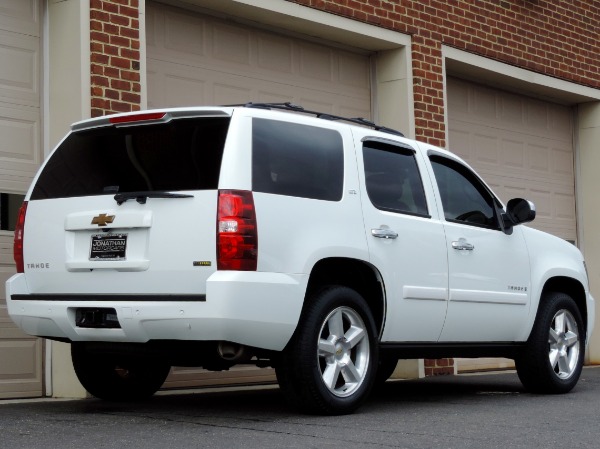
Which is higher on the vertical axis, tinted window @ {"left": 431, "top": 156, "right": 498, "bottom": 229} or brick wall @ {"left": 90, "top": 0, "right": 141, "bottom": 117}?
brick wall @ {"left": 90, "top": 0, "right": 141, "bottom": 117}

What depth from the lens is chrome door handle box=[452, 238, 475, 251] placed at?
8.41 m

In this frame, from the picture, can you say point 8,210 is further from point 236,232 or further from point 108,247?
point 236,232

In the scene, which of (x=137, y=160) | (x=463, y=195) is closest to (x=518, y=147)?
(x=463, y=195)

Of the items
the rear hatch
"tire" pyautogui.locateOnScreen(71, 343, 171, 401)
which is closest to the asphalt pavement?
"tire" pyautogui.locateOnScreen(71, 343, 171, 401)

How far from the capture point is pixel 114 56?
31.2ft

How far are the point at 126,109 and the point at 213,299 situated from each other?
11.0 ft

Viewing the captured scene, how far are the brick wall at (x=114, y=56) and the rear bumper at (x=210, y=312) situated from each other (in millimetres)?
2637

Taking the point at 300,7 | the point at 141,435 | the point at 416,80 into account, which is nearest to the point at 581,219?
the point at 416,80

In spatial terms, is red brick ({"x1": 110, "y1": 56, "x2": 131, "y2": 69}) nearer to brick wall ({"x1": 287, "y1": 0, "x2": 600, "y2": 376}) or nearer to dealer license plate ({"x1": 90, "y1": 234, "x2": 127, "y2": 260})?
brick wall ({"x1": 287, "y1": 0, "x2": 600, "y2": 376})

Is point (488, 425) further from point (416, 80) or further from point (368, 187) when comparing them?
point (416, 80)

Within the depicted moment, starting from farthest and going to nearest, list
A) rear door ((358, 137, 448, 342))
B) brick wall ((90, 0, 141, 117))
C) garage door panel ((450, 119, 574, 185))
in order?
garage door panel ((450, 119, 574, 185)), brick wall ((90, 0, 141, 117)), rear door ((358, 137, 448, 342))

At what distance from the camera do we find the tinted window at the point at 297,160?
695 centimetres

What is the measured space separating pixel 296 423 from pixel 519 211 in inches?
120

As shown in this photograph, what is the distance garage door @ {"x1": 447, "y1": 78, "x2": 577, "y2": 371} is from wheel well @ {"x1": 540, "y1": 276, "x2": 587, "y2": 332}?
3.29 metres
